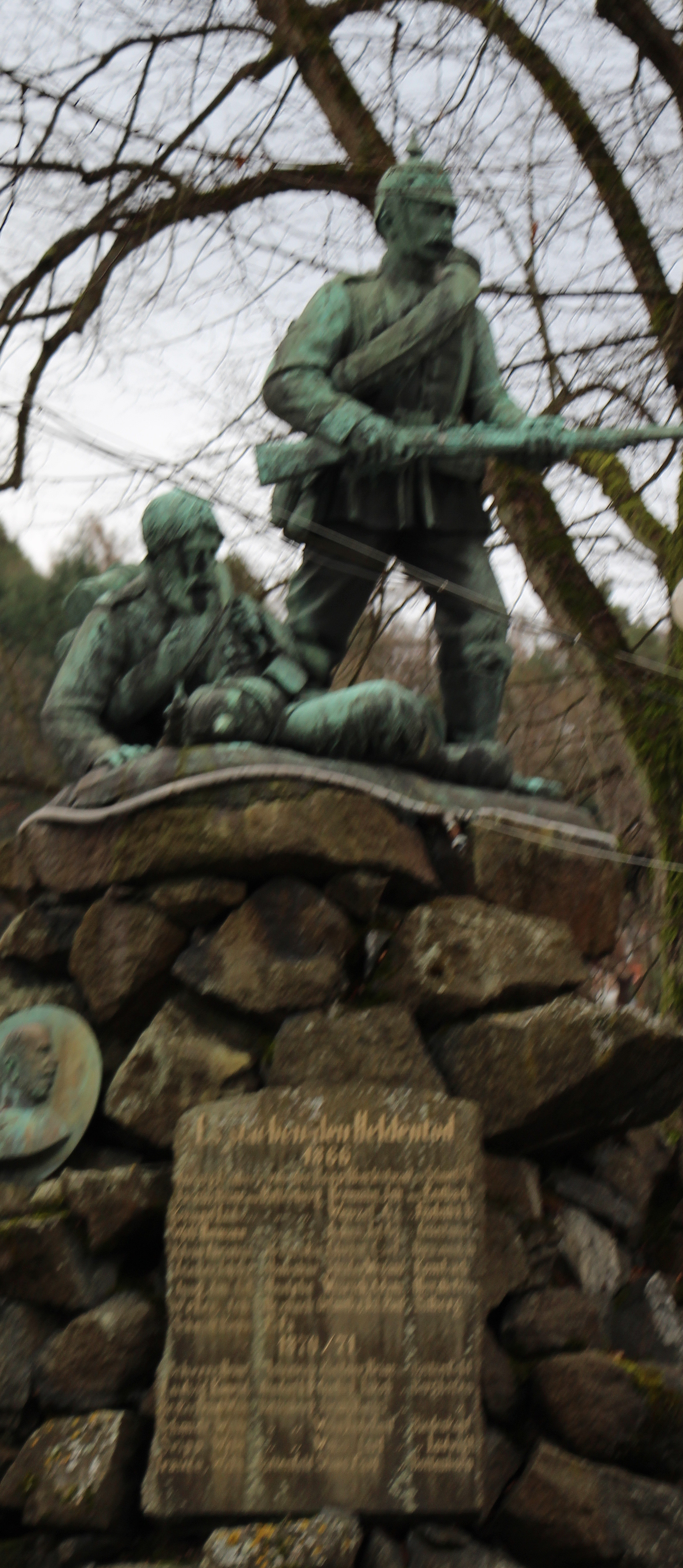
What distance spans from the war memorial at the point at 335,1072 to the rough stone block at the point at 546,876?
1 centimetres

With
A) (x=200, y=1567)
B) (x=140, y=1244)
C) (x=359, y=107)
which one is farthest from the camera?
(x=359, y=107)

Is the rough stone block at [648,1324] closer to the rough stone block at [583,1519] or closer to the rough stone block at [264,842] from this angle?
the rough stone block at [583,1519]

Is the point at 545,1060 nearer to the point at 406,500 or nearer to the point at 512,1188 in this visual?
the point at 512,1188

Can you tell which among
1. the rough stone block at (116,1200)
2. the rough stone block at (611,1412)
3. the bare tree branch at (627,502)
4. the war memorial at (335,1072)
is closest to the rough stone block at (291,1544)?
the war memorial at (335,1072)

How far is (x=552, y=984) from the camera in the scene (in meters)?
4.25

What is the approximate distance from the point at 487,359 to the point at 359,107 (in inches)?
159

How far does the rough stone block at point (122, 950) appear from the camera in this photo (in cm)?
418

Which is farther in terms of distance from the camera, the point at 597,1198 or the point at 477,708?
the point at 477,708

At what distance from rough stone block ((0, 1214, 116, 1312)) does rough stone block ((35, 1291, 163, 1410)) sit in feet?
0.24

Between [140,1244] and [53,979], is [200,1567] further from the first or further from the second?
[53,979]

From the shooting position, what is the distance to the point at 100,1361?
150 inches

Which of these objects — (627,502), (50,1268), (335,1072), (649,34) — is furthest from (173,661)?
(649,34)

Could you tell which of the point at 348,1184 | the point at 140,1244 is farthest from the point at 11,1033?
the point at 348,1184

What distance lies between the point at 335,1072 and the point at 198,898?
57cm
